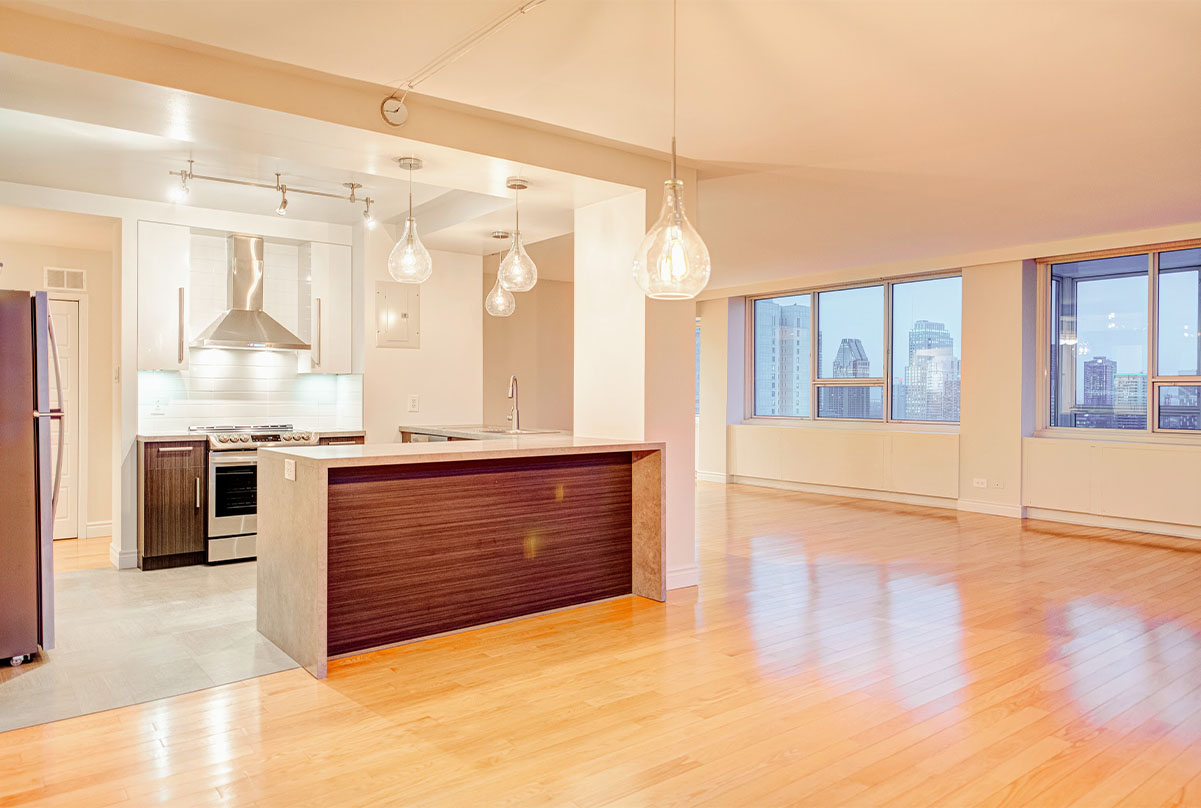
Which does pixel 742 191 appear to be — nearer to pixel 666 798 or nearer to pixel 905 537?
pixel 905 537

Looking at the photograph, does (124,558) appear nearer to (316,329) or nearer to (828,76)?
(316,329)

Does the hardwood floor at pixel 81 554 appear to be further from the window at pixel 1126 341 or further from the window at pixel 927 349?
the window at pixel 1126 341

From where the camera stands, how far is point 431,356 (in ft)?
20.8

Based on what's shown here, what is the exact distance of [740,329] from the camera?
10094mm

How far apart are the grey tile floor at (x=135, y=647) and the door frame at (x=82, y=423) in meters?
1.53

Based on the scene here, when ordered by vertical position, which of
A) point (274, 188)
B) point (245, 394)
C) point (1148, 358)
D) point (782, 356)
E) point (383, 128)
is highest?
point (274, 188)

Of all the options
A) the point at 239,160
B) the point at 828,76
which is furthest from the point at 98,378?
the point at 828,76

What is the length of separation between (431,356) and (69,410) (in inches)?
115

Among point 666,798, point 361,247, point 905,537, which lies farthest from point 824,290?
point 666,798

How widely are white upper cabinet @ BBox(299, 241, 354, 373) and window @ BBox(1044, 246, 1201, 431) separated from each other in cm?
635

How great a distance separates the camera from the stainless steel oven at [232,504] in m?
5.30

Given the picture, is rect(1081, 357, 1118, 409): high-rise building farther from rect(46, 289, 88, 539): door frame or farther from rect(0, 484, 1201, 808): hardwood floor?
rect(46, 289, 88, 539): door frame

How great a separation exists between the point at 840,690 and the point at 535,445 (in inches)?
72.3

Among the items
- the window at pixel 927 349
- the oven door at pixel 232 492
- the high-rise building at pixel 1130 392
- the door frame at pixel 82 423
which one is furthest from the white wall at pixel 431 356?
the high-rise building at pixel 1130 392
